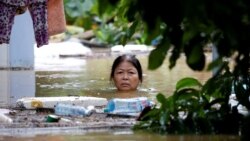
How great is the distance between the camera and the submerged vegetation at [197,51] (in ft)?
9.54

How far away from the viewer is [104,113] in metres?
5.43

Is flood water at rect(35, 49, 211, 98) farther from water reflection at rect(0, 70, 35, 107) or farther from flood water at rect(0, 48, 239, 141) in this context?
water reflection at rect(0, 70, 35, 107)

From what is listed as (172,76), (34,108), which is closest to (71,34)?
(172,76)

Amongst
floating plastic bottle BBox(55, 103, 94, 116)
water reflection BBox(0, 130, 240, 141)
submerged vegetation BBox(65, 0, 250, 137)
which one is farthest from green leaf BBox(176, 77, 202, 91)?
floating plastic bottle BBox(55, 103, 94, 116)

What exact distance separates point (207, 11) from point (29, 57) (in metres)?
4.17

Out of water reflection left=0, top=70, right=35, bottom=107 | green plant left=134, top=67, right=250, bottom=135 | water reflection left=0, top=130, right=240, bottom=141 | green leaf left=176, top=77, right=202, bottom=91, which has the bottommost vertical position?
water reflection left=0, top=130, right=240, bottom=141

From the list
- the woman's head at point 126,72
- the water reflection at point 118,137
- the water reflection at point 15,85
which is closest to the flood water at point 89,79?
the woman's head at point 126,72

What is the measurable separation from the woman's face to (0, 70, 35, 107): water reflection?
1.02 m

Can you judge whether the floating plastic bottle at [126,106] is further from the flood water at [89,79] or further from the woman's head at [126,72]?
the woman's head at [126,72]

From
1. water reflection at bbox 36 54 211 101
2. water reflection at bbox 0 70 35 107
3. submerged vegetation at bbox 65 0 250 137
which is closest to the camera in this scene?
submerged vegetation at bbox 65 0 250 137

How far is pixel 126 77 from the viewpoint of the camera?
754 cm

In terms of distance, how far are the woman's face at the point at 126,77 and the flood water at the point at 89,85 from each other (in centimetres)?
10

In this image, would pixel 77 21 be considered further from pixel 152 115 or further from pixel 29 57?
pixel 152 115

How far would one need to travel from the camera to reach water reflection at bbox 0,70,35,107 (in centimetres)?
653
